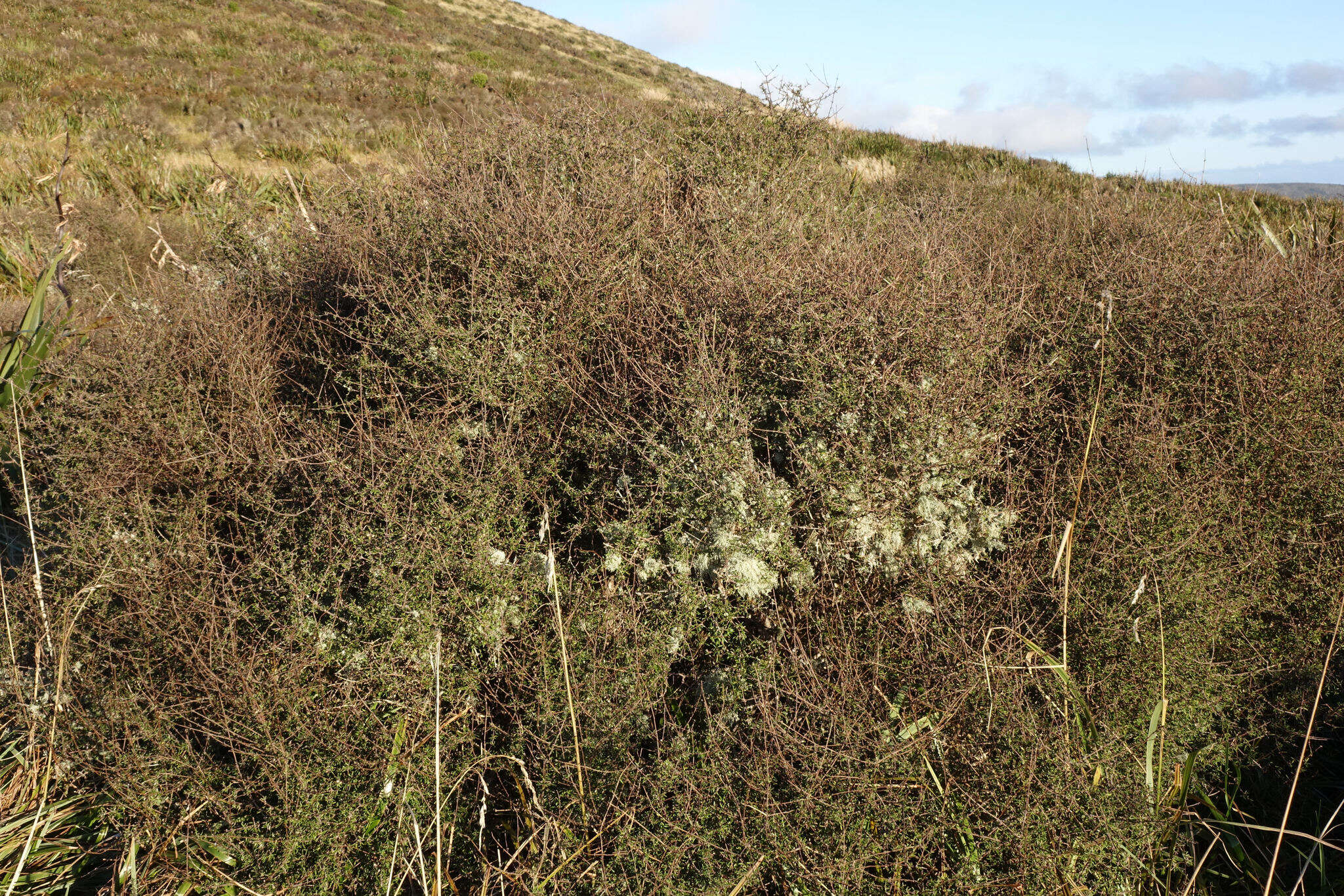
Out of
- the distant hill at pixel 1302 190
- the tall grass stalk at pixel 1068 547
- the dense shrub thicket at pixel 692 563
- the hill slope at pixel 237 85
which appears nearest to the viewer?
the dense shrub thicket at pixel 692 563

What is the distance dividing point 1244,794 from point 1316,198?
6.96 meters

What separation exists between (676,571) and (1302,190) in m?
6.10

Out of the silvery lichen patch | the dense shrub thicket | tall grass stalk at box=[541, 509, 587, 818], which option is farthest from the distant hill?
tall grass stalk at box=[541, 509, 587, 818]

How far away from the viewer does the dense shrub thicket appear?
6.77ft

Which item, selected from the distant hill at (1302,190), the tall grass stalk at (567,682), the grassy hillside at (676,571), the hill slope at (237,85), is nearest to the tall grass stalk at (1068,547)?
the grassy hillside at (676,571)

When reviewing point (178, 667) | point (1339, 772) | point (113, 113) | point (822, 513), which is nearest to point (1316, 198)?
point (1339, 772)

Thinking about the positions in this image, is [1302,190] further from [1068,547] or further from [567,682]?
[567,682]

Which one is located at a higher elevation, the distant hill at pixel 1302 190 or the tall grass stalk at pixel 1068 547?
the distant hill at pixel 1302 190

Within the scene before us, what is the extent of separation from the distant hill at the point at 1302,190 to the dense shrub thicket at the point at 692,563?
8.37 feet

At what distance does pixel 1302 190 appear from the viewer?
5.82m

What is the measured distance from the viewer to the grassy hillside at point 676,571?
2.08m

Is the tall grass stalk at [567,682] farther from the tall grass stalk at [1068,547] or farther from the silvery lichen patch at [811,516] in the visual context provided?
the tall grass stalk at [1068,547]

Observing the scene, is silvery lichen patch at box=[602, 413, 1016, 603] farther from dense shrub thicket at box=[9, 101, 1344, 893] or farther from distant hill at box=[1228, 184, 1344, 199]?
distant hill at box=[1228, 184, 1344, 199]

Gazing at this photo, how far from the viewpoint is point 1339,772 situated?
9.30 ft
